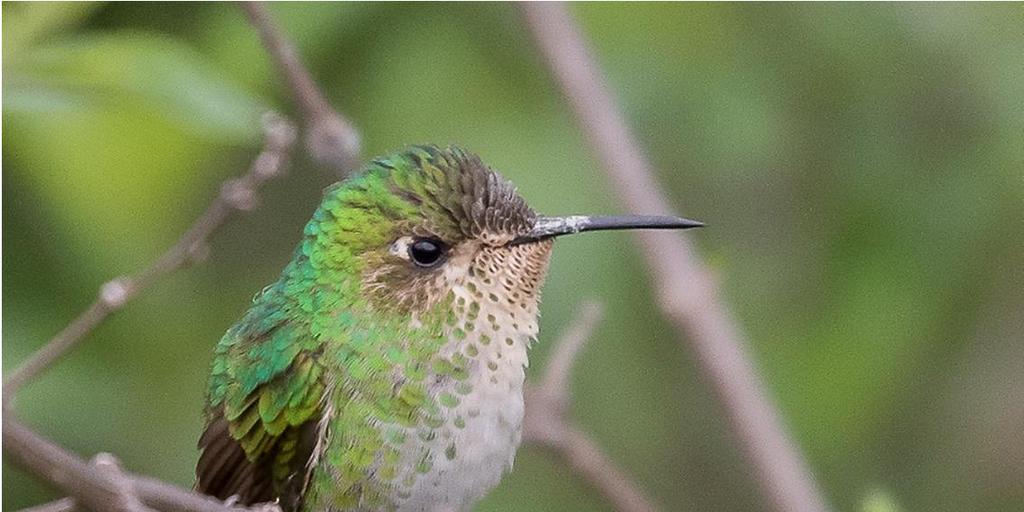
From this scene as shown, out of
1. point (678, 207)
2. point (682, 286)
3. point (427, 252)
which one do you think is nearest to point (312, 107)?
point (427, 252)

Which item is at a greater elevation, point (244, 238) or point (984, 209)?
point (244, 238)

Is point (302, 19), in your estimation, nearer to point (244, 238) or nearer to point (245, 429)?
point (244, 238)

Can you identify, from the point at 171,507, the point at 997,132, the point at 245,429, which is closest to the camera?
the point at 171,507

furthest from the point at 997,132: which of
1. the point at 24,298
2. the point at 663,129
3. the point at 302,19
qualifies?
the point at 24,298

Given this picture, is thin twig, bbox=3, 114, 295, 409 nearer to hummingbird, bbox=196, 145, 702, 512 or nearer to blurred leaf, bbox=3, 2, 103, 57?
hummingbird, bbox=196, 145, 702, 512

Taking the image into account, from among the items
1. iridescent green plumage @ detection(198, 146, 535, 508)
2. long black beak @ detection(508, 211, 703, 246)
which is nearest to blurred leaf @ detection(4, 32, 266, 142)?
iridescent green plumage @ detection(198, 146, 535, 508)

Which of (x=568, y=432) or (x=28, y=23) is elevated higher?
(x=28, y=23)

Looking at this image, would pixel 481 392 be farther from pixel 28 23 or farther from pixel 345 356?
pixel 28 23
